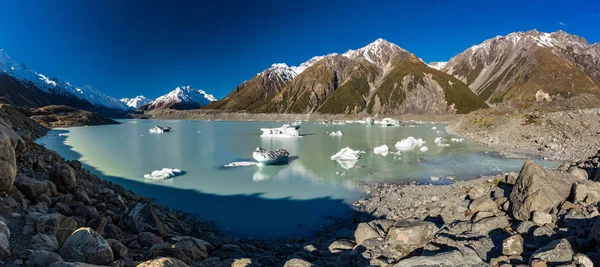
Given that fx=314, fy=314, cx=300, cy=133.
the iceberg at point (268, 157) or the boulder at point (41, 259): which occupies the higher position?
the boulder at point (41, 259)

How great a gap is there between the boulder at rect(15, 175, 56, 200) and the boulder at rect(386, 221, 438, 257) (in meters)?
7.44

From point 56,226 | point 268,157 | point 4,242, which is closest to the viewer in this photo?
point 4,242

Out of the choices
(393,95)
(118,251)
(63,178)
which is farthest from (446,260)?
(393,95)

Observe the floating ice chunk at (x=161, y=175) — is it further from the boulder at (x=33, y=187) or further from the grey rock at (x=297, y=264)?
the grey rock at (x=297, y=264)

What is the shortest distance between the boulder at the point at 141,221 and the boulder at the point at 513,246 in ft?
23.2

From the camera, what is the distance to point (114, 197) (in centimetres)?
946

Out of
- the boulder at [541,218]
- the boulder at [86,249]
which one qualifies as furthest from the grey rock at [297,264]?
the boulder at [541,218]

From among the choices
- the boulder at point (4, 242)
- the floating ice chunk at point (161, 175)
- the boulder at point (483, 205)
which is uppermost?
the boulder at point (4, 242)

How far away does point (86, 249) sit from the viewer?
4.36 meters

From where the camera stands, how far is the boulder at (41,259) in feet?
12.5

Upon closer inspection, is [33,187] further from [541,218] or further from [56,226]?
[541,218]

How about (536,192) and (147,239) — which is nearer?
(147,239)

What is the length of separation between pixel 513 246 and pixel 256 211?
9.24 m

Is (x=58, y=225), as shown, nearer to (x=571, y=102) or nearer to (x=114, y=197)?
(x=114, y=197)
